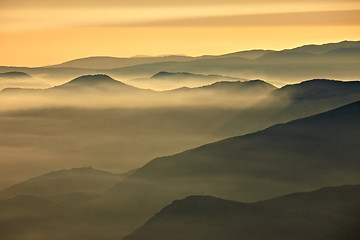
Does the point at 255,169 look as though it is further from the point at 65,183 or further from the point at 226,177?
the point at 65,183

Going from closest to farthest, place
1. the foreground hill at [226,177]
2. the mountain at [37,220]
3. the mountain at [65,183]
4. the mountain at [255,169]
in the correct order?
1. the mountain at [37,220]
2. the foreground hill at [226,177]
3. the mountain at [255,169]
4. the mountain at [65,183]

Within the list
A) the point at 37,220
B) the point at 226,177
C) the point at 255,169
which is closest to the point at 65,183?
the point at 37,220

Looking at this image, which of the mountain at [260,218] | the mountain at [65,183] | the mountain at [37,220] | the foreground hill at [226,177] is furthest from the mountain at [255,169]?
the mountain at [37,220]

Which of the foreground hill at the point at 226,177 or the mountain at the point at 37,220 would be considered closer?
the mountain at the point at 37,220

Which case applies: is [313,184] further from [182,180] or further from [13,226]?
[13,226]

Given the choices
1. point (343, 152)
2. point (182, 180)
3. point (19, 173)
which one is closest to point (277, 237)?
point (182, 180)

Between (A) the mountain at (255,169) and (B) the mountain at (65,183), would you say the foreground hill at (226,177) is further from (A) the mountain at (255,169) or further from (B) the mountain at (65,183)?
(B) the mountain at (65,183)

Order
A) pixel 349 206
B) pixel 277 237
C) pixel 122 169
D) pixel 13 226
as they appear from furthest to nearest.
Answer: pixel 122 169
pixel 13 226
pixel 349 206
pixel 277 237
